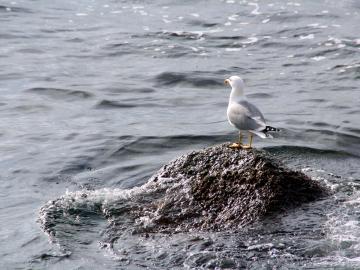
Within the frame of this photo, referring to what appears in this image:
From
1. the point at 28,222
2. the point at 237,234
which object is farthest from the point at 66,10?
the point at 237,234

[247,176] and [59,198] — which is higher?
[247,176]

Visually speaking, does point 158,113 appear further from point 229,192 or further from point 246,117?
point 229,192

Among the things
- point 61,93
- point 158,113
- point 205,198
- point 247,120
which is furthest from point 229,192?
point 61,93

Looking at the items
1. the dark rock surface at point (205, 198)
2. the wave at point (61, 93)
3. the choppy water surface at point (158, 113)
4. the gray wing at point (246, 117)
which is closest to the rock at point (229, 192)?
the dark rock surface at point (205, 198)

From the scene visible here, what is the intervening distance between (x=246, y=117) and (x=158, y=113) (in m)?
6.01

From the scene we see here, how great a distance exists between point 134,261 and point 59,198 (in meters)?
2.39

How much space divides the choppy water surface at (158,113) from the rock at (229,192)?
0.67 feet

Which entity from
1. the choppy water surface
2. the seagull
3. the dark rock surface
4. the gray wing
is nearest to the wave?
the choppy water surface

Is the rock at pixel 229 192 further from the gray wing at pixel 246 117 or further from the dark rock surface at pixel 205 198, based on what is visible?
the gray wing at pixel 246 117

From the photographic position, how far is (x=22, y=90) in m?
17.5

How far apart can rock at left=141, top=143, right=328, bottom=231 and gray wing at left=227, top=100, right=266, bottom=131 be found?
34 cm

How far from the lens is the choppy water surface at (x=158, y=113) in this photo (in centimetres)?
874

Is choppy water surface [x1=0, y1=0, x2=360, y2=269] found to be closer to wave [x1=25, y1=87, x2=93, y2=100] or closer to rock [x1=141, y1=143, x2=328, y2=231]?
wave [x1=25, y1=87, x2=93, y2=100]

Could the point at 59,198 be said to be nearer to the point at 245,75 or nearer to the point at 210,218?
the point at 210,218
